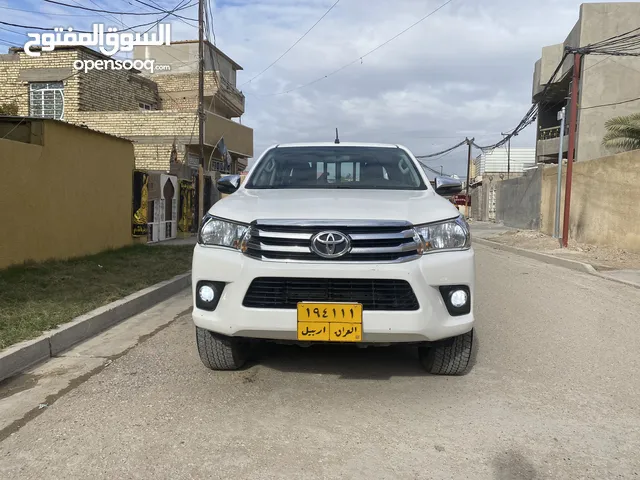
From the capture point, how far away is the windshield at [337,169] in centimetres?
449

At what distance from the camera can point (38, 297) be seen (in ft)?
19.2

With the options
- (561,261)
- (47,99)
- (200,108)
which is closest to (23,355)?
(561,261)

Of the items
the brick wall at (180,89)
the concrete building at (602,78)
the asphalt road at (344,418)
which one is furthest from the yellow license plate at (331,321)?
the concrete building at (602,78)

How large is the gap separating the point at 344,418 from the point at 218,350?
3.60 ft

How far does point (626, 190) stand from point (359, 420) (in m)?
11.6

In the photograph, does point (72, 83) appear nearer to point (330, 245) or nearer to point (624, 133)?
point (330, 245)

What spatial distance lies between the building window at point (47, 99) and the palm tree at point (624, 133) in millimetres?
22137

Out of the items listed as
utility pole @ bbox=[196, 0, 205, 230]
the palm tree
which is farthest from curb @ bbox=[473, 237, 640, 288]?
utility pole @ bbox=[196, 0, 205, 230]

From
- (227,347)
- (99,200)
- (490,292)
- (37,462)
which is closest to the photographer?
(37,462)

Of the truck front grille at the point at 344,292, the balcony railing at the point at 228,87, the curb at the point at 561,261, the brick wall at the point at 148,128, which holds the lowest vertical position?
the curb at the point at 561,261

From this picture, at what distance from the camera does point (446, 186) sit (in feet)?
14.6

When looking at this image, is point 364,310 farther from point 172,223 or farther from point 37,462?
point 172,223

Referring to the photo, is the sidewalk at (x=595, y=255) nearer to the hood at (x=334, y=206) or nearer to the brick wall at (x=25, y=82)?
the hood at (x=334, y=206)

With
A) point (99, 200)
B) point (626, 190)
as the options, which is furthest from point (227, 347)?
point (626, 190)
